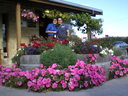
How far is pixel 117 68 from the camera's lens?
8.15 meters

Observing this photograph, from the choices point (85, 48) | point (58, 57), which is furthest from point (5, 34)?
point (58, 57)

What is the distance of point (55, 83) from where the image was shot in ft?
19.9

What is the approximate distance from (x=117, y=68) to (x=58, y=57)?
2431mm

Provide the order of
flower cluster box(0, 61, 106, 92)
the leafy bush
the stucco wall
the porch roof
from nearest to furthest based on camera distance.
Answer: flower cluster box(0, 61, 106, 92), the leafy bush, the porch roof, the stucco wall

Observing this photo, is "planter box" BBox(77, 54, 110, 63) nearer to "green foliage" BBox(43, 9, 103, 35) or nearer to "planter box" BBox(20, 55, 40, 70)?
"planter box" BBox(20, 55, 40, 70)

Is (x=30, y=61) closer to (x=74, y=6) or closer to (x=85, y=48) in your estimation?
(x=85, y=48)

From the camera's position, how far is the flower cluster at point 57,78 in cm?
605

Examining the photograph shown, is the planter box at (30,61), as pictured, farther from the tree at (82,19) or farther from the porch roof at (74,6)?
the tree at (82,19)

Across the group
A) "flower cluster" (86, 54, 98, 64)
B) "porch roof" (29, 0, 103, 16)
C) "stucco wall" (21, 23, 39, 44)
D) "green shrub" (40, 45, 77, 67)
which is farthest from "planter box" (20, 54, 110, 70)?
"stucco wall" (21, 23, 39, 44)

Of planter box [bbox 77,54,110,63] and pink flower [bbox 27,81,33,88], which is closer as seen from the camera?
pink flower [bbox 27,81,33,88]

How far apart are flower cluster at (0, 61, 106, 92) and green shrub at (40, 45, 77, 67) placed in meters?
0.18

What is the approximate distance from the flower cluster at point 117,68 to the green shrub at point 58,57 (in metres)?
1.78

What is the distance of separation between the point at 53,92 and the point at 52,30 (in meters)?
3.89

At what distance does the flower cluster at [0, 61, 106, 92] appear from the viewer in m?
6.05
